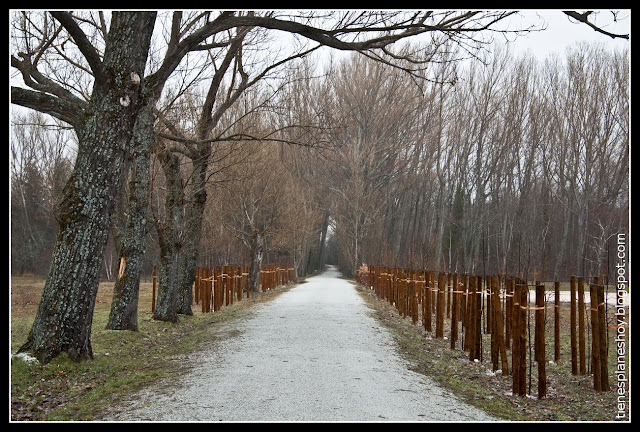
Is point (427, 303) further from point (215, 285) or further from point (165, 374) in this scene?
point (215, 285)

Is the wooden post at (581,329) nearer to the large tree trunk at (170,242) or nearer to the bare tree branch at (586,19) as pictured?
the bare tree branch at (586,19)

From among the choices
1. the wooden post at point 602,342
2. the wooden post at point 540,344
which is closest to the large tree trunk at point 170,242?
the wooden post at point 540,344

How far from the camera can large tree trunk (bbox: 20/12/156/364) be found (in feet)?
20.8

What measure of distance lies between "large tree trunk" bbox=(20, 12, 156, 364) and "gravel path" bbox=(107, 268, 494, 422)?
5.03 feet

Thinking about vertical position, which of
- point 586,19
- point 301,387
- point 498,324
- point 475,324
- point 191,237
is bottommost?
point 301,387

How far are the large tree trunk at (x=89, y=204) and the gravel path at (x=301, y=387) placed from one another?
5.03ft

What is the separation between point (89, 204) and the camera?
21.1ft

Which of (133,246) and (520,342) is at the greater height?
(133,246)

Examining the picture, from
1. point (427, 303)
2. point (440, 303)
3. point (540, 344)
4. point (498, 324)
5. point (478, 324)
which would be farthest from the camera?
point (427, 303)

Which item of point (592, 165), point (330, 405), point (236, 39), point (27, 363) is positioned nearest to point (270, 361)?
point (330, 405)

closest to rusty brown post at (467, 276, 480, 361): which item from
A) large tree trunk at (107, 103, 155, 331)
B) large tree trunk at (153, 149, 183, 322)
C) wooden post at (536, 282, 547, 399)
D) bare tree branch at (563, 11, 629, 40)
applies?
wooden post at (536, 282, 547, 399)

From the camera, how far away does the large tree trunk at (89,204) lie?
6352mm

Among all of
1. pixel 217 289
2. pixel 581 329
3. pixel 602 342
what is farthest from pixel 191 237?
pixel 602 342

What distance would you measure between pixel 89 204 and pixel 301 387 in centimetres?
320
